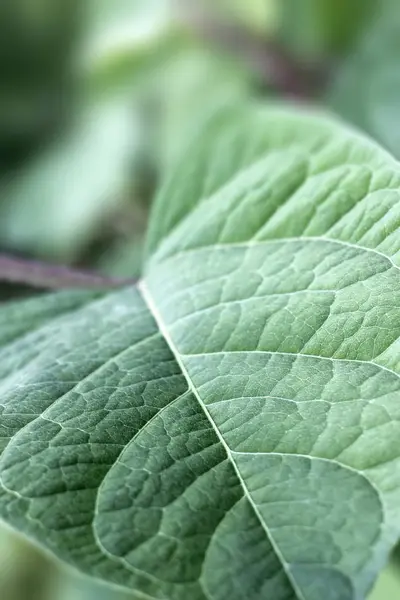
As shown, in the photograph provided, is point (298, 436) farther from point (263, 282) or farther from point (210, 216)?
point (210, 216)

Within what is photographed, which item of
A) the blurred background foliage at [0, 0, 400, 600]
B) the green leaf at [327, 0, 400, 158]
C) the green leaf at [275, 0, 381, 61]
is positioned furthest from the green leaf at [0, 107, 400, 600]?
the green leaf at [275, 0, 381, 61]

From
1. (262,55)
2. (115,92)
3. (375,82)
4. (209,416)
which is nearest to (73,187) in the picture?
(115,92)

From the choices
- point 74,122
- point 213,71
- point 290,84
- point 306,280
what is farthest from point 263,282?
point 74,122

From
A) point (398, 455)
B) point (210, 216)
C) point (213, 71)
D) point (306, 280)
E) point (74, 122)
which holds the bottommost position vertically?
point (398, 455)

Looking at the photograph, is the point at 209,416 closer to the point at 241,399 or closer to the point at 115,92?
the point at 241,399

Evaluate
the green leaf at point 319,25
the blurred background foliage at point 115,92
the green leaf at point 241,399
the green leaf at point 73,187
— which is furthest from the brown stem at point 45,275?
the green leaf at point 319,25

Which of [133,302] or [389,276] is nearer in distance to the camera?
[389,276]

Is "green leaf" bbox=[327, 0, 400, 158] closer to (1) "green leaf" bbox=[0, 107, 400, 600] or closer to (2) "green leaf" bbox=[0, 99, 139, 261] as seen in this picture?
(1) "green leaf" bbox=[0, 107, 400, 600]

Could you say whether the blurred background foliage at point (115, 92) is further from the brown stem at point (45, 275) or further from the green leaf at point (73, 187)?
the brown stem at point (45, 275)
